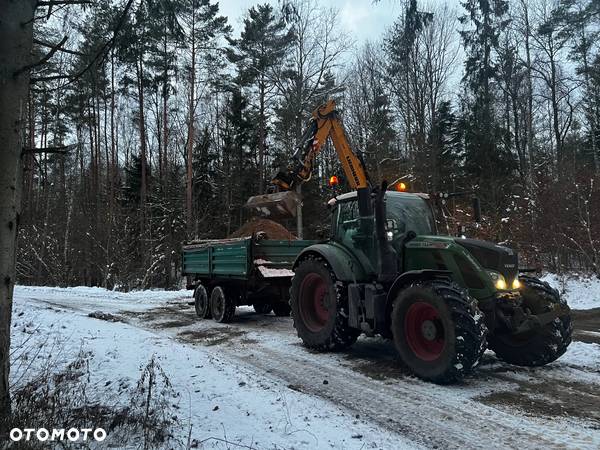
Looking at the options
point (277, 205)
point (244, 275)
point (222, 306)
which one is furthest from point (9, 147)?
point (222, 306)

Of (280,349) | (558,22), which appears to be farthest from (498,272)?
(558,22)

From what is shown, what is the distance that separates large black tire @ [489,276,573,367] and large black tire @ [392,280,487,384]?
103cm

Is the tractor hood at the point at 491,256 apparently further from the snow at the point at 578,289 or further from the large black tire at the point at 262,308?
the snow at the point at 578,289

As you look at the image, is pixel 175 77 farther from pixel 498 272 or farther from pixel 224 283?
pixel 498 272

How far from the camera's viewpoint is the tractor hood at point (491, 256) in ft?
18.4

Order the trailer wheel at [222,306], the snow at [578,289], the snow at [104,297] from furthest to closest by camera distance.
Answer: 1. the snow at [104,297]
2. the snow at [578,289]
3. the trailer wheel at [222,306]

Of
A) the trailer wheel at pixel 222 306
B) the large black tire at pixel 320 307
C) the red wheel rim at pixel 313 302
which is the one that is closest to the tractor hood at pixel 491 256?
the large black tire at pixel 320 307

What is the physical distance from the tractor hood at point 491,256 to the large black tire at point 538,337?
14.0 inches

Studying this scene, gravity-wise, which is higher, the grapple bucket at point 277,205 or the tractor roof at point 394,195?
the grapple bucket at point 277,205

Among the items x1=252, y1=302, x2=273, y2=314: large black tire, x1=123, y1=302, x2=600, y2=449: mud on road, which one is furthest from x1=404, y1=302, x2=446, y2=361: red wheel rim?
x1=252, y1=302, x2=273, y2=314: large black tire

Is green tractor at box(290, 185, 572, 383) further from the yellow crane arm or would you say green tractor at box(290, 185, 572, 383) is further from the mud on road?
the yellow crane arm

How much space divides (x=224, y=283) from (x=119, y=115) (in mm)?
22446

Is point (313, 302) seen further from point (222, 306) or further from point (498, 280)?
point (222, 306)

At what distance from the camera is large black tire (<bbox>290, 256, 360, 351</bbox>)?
21.9ft
